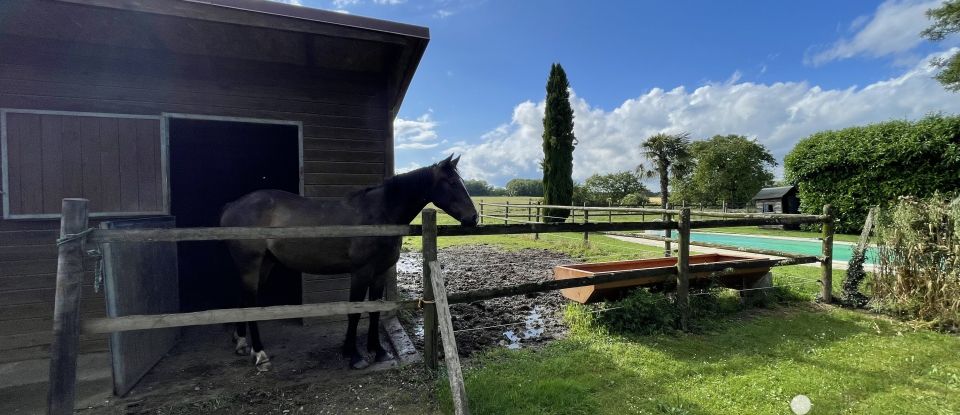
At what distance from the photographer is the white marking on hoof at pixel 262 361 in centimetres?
320

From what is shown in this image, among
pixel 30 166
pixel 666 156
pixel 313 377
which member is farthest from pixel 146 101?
pixel 666 156

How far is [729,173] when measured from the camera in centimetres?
3803

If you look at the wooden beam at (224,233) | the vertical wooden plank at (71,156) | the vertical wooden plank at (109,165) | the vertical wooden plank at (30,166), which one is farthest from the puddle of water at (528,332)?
the vertical wooden plank at (30,166)

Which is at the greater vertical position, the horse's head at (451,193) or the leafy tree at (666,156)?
the leafy tree at (666,156)

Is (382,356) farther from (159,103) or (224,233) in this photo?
Result: (159,103)

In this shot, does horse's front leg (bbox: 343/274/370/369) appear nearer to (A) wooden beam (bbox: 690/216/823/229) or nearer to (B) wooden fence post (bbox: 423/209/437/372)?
(B) wooden fence post (bbox: 423/209/437/372)

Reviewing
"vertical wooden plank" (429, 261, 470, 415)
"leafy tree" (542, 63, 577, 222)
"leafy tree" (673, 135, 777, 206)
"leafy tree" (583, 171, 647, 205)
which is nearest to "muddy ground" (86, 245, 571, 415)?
"vertical wooden plank" (429, 261, 470, 415)

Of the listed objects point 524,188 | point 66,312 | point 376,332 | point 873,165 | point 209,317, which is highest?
point 524,188

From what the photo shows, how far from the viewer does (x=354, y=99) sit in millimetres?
4441

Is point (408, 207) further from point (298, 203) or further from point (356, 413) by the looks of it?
point (356, 413)

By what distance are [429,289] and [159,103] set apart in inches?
127

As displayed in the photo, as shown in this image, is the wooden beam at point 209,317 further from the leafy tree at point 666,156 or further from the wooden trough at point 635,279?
the leafy tree at point 666,156

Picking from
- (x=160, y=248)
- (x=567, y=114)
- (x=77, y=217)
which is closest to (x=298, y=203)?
(x=160, y=248)

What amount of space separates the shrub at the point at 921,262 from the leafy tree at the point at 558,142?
15.7 metres
